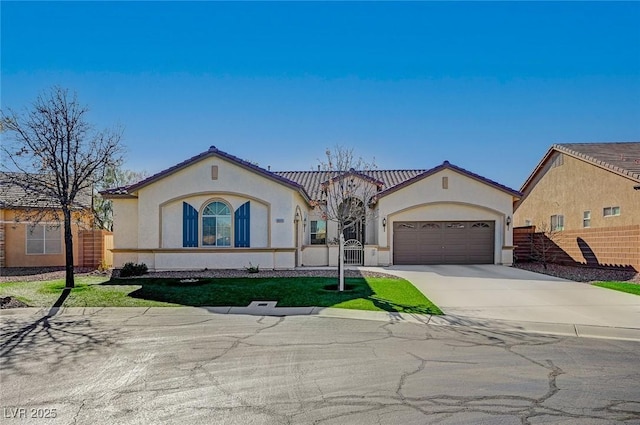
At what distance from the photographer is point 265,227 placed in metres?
19.9

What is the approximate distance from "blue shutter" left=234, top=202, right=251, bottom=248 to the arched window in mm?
397

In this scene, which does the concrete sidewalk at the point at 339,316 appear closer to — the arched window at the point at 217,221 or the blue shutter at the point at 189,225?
the blue shutter at the point at 189,225

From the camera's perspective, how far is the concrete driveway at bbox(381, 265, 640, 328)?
10554 mm

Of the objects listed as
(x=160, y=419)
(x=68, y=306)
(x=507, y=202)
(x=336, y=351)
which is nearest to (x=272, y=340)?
(x=336, y=351)

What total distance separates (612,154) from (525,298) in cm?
1610

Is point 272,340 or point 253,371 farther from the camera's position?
point 272,340

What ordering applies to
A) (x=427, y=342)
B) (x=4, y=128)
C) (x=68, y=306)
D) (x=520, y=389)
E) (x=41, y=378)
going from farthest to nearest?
(x=4, y=128), (x=68, y=306), (x=427, y=342), (x=41, y=378), (x=520, y=389)

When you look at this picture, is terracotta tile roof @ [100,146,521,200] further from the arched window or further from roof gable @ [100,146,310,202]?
the arched window

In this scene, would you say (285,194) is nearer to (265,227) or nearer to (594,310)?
(265,227)

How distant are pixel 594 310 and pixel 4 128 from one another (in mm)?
18151

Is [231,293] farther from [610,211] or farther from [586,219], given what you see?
[586,219]

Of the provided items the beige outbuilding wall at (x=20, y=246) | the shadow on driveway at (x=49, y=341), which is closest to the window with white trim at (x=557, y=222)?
the shadow on driveway at (x=49, y=341)

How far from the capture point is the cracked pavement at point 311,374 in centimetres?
506

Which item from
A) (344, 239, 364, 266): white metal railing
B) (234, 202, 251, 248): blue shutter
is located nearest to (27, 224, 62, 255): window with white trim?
(234, 202, 251, 248): blue shutter
